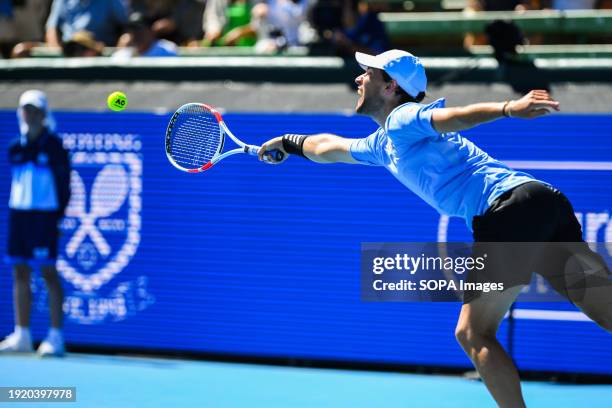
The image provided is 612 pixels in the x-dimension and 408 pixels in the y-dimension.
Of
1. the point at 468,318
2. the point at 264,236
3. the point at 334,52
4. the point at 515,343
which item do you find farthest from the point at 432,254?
the point at 334,52

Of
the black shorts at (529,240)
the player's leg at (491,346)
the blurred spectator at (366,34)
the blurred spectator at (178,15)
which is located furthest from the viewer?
the blurred spectator at (178,15)

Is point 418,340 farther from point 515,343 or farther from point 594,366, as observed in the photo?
point 594,366

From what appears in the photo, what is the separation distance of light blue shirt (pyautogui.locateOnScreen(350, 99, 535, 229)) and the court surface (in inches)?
89.4

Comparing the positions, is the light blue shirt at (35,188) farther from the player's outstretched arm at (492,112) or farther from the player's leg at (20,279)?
the player's outstretched arm at (492,112)

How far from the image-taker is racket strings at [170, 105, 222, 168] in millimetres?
6020

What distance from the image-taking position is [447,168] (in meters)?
4.86

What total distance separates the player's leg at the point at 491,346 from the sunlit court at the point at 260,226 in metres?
1.27

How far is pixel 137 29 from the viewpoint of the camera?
9.61m

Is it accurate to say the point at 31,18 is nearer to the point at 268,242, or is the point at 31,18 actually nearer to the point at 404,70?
the point at 268,242

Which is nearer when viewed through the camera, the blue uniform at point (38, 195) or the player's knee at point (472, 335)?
the player's knee at point (472, 335)

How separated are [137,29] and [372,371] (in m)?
3.79

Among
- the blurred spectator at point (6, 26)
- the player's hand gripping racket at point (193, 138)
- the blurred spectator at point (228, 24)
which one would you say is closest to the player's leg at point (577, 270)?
the player's hand gripping racket at point (193, 138)

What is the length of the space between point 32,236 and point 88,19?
2.99 metres

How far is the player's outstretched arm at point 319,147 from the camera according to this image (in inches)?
210
